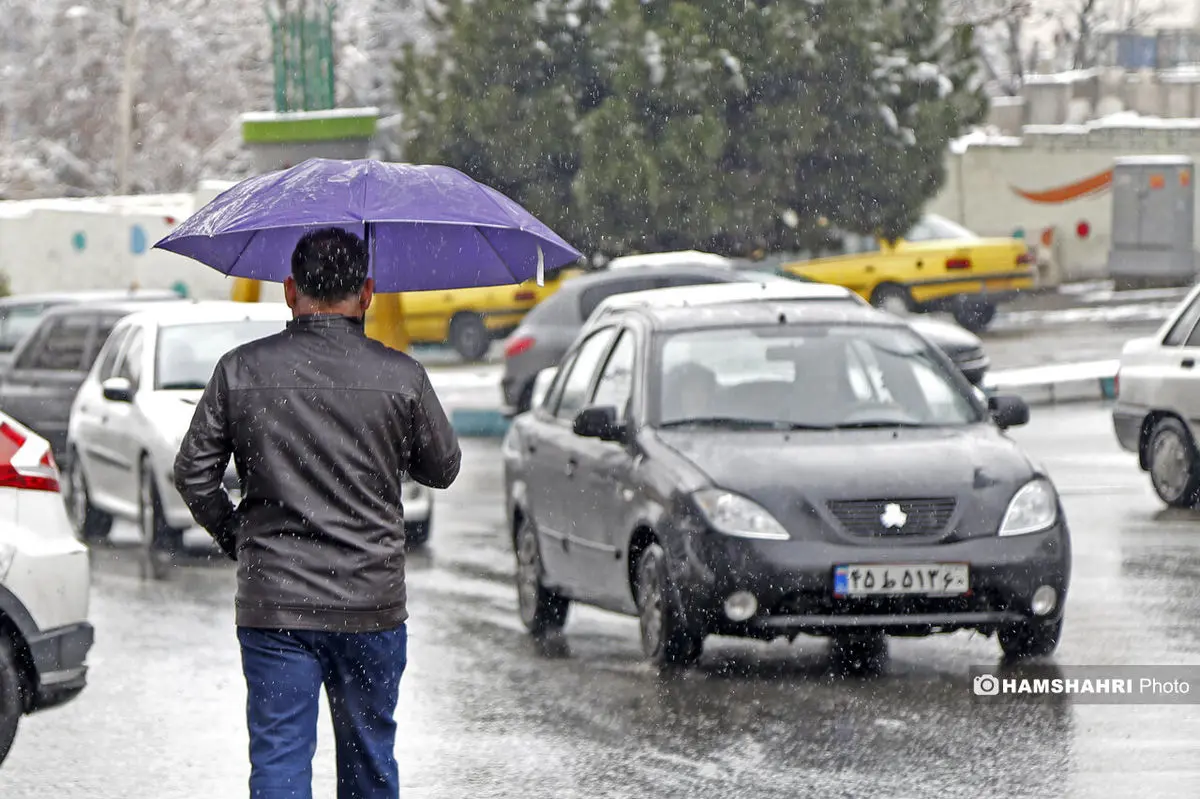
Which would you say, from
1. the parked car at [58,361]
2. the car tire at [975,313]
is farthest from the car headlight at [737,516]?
the car tire at [975,313]

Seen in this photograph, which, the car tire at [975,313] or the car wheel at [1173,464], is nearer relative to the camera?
the car wheel at [1173,464]

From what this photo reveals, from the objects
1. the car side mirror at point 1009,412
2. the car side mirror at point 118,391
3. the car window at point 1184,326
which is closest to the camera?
the car side mirror at point 1009,412

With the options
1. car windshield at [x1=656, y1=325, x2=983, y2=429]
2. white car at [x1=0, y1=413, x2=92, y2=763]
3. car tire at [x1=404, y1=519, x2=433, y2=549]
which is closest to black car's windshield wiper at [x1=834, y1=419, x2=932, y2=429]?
car windshield at [x1=656, y1=325, x2=983, y2=429]

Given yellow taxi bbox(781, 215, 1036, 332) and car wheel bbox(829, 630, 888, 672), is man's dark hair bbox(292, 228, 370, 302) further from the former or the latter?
yellow taxi bbox(781, 215, 1036, 332)

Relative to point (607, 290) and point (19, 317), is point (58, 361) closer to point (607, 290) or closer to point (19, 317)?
point (19, 317)

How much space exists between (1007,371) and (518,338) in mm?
6362

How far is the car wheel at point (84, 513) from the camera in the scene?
16047 millimetres

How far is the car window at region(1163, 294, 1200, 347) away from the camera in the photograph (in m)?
14.1

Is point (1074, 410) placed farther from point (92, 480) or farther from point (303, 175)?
point (303, 175)

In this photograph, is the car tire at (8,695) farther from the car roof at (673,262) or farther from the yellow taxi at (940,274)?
the yellow taxi at (940,274)

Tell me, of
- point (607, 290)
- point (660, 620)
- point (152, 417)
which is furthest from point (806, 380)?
point (607, 290)

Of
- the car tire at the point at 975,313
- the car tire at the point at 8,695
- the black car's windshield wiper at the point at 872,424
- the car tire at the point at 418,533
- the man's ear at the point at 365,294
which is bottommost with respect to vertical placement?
the car tire at the point at 975,313

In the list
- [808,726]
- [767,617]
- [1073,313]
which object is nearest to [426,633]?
[767,617]

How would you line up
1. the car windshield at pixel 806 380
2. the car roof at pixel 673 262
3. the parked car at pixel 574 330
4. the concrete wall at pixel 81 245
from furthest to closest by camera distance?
the concrete wall at pixel 81 245
the car roof at pixel 673 262
the parked car at pixel 574 330
the car windshield at pixel 806 380
